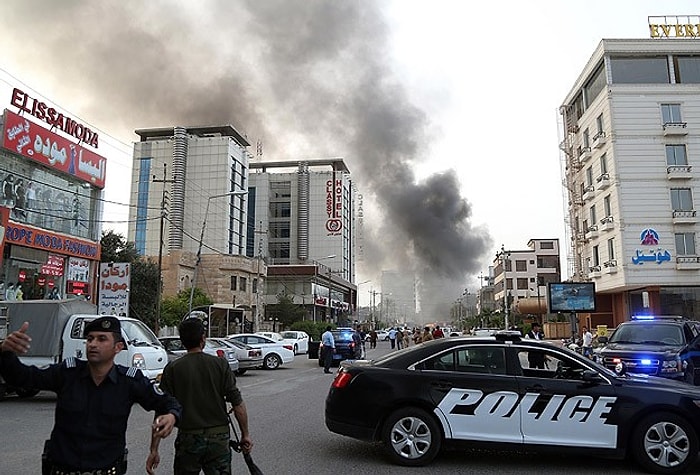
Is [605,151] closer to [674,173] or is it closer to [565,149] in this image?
[674,173]

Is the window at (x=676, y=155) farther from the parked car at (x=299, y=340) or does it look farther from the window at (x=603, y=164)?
the parked car at (x=299, y=340)

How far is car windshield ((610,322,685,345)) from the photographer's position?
12590mm

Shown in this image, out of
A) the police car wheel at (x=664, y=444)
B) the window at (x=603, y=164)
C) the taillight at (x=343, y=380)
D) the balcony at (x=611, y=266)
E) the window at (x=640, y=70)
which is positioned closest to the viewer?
the police car wheel at (x=664, y=444)

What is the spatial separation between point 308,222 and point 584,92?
5862cm

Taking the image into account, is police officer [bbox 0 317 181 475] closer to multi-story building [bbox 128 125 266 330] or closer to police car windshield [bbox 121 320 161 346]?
police car windshield [bbox 121 320 161 346]

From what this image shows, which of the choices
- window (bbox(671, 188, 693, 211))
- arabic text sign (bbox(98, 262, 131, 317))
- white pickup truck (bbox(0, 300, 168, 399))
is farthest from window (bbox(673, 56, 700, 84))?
white pickup truck (bbox(0, 300, 168, 399))

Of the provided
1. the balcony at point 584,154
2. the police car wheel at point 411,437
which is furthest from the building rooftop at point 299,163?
the police car wheel at point 411,437

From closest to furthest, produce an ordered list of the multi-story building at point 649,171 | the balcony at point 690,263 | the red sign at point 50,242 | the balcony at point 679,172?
the red sign at point 50,242 < the balcony at point 690,263 < the multi-story building at point 649,171 < the balcony at point 679,172

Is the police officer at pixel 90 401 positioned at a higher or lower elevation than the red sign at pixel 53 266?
lower

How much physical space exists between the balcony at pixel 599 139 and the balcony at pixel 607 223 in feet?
18.6

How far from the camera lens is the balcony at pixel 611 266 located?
137ft

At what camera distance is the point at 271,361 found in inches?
925

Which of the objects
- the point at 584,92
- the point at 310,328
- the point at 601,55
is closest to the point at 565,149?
the point at 584,92

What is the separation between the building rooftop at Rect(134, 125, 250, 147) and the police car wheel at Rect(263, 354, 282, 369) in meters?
65.8
